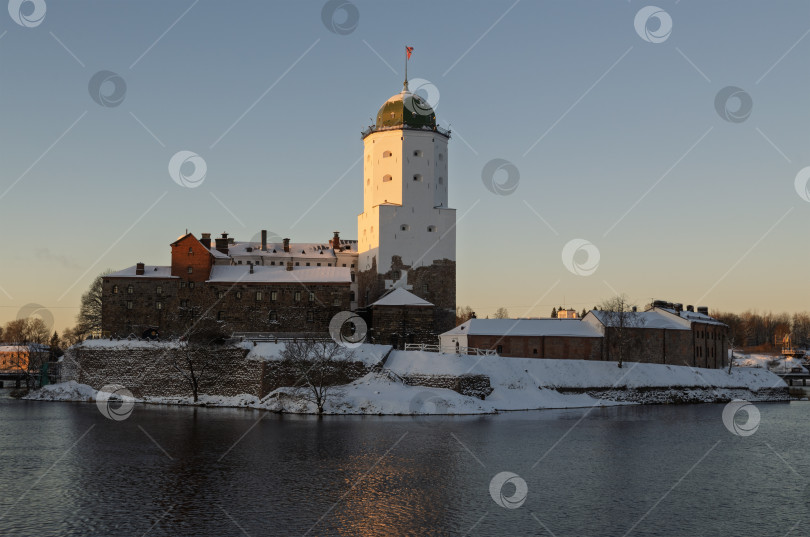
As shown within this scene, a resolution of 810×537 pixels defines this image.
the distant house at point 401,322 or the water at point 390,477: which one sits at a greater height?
the distant house at point 401,322

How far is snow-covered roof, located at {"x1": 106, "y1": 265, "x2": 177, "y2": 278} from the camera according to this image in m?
70.6

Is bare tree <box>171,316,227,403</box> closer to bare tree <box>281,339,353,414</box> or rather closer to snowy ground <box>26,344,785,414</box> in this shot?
snowy ground <box>26,344,785,414</box>

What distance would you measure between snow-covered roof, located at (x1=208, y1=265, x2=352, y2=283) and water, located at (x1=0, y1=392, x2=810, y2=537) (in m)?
26.0

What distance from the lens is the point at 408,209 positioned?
251 feet

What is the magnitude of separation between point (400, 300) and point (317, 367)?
14.5 m

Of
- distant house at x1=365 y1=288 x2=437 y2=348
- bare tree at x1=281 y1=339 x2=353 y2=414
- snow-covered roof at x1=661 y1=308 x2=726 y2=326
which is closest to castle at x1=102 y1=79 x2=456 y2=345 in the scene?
distant house at x1=365 y1=288 x2=437 y2=348

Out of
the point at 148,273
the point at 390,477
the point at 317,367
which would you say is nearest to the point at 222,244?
the point at 148,273

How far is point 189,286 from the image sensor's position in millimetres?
71625

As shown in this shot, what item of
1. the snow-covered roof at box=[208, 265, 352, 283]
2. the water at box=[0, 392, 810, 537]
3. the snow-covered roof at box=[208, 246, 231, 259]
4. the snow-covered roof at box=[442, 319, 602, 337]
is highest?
the snow-covered roof at box=[208, 246, 231, 259]

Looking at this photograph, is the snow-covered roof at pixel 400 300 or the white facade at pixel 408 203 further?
the white facade at pixel 408 203

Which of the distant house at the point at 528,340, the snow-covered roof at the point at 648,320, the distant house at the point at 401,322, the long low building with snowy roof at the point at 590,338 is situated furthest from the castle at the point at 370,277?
the snow-covered roof at the point at 648,320

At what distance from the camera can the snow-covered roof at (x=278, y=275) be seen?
236 ft

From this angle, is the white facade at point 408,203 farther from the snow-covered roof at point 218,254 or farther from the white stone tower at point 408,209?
the snow-covered roof at point 218,254

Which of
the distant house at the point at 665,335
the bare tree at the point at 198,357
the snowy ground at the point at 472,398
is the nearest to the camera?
the snowy ground at the point at 472,398
